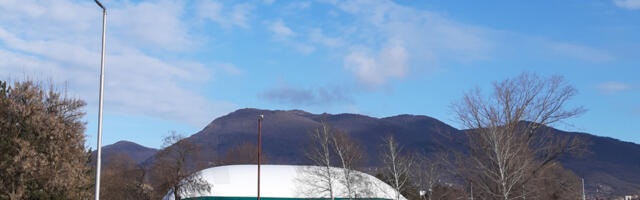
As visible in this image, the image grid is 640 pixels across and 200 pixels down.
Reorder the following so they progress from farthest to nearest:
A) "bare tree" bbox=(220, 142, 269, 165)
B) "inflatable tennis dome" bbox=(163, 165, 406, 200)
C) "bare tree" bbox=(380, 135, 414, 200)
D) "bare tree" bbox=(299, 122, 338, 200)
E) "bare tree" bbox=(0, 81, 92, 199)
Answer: "bare tree" bbox=(220, 142, 269, 165) → "inflatable tennis dome" bbox=(163, 165, 406, 200) → "bare tree" bbox=(299, 122, 338, 200) → "bare tree" bbox=(380, 135, 414, 200) → "bare tree" bbox=(0, 81, 92, 199)

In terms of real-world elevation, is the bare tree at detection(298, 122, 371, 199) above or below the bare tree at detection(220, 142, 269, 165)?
below

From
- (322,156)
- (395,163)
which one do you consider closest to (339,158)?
(322,156)

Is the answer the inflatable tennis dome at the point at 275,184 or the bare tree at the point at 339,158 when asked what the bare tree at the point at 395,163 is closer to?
the bare tree at the point at 339,158

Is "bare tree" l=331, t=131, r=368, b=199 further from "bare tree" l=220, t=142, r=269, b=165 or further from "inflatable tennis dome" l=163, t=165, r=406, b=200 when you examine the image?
"bare tree" l=220, t=142, r=269, b=165

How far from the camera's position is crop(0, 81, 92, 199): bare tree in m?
21.8

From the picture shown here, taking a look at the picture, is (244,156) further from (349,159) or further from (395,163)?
(395,163)

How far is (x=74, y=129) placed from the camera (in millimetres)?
23578

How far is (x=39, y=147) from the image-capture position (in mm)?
22703

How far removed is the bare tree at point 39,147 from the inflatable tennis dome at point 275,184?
1189 inches

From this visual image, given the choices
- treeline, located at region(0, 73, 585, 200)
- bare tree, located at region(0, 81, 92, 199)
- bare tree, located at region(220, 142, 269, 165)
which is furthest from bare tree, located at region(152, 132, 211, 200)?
bare tree, located at region(220, 142, 269, 165)

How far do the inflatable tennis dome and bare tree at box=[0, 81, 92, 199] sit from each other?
30205mm

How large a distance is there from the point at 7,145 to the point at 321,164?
104 feet

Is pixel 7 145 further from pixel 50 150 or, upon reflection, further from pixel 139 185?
pixel 139 185

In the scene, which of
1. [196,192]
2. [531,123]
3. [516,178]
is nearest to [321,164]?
[196,192]
